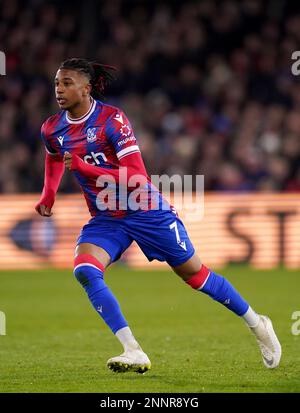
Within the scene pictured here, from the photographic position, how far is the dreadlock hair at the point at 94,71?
278 inches

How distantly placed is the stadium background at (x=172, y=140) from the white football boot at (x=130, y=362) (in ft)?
9.49

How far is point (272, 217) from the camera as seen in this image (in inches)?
612

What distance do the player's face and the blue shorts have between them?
0.83 metres

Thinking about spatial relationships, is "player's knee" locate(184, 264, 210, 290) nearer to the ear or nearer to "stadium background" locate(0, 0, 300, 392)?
the ear

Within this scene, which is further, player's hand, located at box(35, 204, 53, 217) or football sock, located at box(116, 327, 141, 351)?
player's hand, located at box(35, 204, 53, 217)

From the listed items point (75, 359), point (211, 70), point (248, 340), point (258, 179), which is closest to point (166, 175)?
point (258, 179)

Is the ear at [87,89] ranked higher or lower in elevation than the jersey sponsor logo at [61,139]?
higher

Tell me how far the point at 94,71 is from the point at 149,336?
2914 millimetres

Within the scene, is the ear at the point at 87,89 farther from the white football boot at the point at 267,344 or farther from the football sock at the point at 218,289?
the white football boot at the point at 267,344

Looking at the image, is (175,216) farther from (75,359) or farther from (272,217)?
(272,217)

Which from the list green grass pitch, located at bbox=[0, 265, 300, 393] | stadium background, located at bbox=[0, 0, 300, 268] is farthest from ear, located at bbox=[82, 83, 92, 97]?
stadium background, located at bbox=[0, 0, 300, 268]

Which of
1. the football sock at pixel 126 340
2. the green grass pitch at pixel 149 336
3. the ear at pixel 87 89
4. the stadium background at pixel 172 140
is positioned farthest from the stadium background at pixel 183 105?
the football sock at pixel 126 340

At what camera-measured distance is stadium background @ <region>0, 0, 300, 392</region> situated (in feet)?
40.2

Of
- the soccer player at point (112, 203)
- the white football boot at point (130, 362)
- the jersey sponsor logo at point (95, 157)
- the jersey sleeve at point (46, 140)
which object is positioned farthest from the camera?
the jersey sleeve at point (46, 140)
